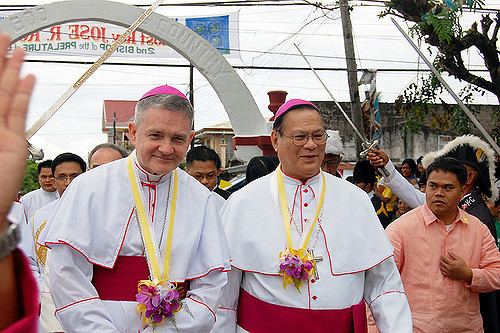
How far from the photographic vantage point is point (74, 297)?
3.54 metres

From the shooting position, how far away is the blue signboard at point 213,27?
17812mm

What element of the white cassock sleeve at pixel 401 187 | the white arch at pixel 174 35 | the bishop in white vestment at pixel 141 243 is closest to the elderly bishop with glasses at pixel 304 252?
the bishop in white vestment at pixel 141 243

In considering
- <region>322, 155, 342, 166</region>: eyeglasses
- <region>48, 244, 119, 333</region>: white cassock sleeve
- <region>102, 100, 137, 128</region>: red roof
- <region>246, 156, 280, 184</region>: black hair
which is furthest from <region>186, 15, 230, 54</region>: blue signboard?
<region>102, 100, 137, 128</region>: red roof

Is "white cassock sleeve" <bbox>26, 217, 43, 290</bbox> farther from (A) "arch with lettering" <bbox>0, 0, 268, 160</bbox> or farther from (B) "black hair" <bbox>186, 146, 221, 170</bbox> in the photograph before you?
(A) "arch with lettering" <bbox>0, 0, 268, 160</bbox>

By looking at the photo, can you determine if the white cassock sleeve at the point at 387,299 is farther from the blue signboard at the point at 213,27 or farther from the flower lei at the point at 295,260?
the blue signboard at the point at 213,27

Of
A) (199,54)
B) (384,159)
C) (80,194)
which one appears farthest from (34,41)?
(80,194)

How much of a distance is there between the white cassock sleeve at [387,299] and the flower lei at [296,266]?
0.41 metres

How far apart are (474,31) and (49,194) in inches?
196

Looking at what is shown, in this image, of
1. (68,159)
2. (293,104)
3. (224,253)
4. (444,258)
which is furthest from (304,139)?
(68,159)

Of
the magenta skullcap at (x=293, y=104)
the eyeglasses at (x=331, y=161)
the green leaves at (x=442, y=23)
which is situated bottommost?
the eyeglasses at (x=331, y=161)

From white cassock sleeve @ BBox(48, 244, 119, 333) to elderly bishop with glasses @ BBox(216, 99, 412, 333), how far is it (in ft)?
2.74

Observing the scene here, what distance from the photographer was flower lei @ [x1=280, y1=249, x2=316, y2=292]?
158 inches

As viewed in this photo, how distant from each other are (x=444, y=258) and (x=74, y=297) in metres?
2.70

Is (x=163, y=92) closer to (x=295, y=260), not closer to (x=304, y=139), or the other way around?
(x=304, y=139)
